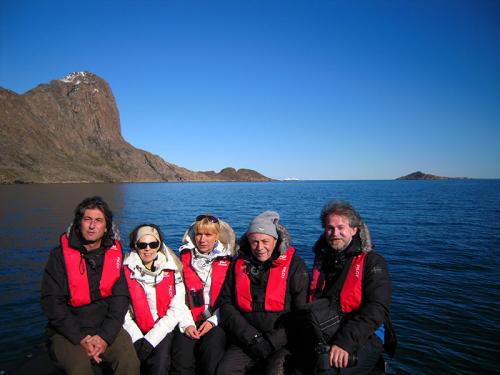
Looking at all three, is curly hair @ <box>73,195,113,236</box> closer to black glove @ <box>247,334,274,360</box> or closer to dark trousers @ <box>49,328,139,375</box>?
dark trousers @ <box>49,328,139,375</box>

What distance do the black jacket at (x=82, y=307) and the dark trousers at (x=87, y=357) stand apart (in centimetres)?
10

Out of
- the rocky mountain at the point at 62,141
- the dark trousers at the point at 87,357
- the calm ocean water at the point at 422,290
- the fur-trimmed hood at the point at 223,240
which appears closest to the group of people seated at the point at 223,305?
the dark trousers at the point at 87,357

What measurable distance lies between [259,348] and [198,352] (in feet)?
3.28

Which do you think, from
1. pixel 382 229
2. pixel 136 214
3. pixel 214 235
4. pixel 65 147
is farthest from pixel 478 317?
pixel 65 147

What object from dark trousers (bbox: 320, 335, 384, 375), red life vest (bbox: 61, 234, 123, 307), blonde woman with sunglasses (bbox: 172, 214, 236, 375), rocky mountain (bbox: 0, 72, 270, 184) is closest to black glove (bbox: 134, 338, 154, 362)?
blonde woman with sunglasses (bbox: 172, 214, 236, 375)

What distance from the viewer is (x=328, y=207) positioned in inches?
200

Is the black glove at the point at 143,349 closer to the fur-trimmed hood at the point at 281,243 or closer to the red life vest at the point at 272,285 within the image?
the red life vest at the point at 272,285

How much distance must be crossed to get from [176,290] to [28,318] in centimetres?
646

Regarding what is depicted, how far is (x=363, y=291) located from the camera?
4.62 metres

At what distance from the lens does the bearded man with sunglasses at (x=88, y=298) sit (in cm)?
440

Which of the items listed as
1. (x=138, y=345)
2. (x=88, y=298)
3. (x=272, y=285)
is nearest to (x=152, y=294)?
(x=138, y=345)

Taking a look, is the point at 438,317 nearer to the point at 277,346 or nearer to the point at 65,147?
the point at 277,346

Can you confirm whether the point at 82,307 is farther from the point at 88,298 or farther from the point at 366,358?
the point at 366,358

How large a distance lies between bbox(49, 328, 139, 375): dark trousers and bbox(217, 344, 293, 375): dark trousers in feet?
4.14
